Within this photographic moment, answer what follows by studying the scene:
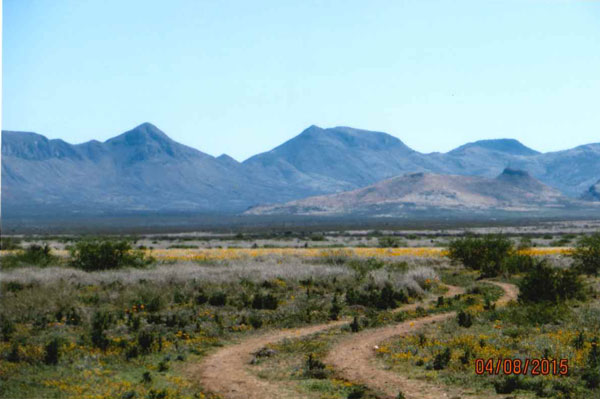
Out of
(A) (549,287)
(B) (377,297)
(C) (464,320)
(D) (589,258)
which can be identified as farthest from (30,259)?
(D) (589,258)

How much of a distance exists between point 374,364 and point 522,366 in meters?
3.13

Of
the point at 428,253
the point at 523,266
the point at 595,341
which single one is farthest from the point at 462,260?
the point at 595,341

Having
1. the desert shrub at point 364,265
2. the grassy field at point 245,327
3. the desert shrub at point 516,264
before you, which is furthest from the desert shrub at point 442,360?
the desert shrub at point 516,264

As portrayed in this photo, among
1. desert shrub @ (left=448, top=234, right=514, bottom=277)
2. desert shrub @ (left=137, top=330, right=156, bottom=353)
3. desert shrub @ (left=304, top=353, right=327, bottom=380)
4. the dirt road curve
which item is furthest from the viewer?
desert shrub @ (left=448, top=234, right=514, bottom=277)

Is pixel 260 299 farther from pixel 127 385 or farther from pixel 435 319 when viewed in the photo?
pixel 127 385

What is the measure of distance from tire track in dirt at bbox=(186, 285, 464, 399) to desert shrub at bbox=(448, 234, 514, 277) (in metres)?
15.5

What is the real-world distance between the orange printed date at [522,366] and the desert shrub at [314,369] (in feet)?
10.5

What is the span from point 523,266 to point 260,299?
1611 centimetres

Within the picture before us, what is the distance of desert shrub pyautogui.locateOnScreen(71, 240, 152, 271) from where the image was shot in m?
32.1

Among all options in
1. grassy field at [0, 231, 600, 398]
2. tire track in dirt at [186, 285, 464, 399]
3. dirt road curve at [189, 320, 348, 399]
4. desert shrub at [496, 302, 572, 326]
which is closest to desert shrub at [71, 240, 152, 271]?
grassy field at [0, 231, 600, 398]

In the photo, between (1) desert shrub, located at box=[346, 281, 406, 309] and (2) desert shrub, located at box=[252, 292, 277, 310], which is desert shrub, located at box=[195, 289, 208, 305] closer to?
(2) desert shrub, located at box=[252, 292, 277, 310]

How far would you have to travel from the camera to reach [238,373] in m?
14.4

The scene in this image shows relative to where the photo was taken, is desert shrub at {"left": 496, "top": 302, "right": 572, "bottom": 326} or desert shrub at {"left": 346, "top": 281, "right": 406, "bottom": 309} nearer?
desert shrub at {"left": 496, "top": 302, "right": 572, "bottom": 326}

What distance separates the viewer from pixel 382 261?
35.2 meters
